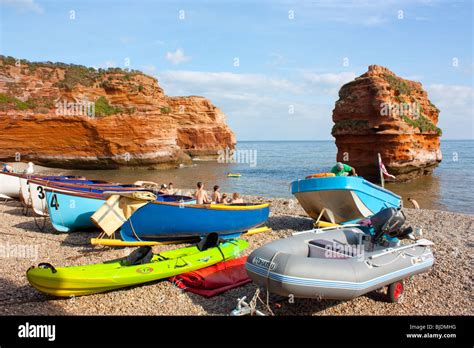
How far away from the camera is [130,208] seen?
10961mm

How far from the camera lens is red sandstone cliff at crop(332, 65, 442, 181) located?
31703 mm

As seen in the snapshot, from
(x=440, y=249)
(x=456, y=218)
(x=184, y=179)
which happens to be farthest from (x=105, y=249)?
(x=184, y=179)

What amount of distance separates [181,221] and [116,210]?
6.32 feet

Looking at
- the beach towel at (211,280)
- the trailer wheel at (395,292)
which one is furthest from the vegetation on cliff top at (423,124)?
the beach towel at (211,280)

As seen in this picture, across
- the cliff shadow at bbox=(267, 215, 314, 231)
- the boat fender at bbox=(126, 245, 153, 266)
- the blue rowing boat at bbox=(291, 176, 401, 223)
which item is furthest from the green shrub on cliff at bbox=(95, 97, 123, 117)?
the boat fender at bbox=(126, 245, 153, 266)

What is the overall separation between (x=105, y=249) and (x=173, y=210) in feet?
6.57

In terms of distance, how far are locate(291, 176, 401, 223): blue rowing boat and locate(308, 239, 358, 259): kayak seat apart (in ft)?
13.1

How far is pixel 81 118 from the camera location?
3881 cm

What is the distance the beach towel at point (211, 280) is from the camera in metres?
7.20

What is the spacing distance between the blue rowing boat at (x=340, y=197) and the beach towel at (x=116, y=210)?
4603mm

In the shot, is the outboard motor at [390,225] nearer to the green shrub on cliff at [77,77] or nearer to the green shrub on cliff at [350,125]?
the green shrub on cliff at [350,125]

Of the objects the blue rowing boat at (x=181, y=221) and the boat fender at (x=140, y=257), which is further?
the blue rowing boat at (x=181, y=221)

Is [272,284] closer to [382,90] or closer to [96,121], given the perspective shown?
[382,90]

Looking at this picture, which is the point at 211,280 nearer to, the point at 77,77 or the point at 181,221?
the point at 181,221
